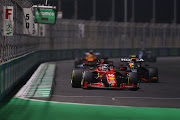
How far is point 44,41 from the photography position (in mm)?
41281

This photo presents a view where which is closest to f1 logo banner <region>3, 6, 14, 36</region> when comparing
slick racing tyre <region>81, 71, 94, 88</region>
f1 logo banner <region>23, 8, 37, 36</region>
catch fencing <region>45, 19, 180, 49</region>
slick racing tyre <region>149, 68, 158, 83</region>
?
slick racing tyre <region>81, 71, 94, 88</region>

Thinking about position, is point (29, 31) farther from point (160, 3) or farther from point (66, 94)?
point (160, 3)

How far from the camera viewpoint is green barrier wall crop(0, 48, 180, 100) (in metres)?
14.5

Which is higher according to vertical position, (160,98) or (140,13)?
(140,13)

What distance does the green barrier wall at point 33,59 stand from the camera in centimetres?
1448

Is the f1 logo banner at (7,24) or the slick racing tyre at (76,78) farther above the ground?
the f1 logo banner at (7,24)

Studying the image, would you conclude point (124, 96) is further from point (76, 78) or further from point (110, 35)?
point (110, 35)

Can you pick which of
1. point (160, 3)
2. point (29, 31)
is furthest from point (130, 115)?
point (160, 3)

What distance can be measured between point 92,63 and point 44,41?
15.8 meters

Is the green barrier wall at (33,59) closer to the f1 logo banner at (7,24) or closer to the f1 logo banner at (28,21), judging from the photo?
the f1 logo banner at (7,24)

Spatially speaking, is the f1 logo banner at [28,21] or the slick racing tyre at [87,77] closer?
the slick racing tyre at [87,77]

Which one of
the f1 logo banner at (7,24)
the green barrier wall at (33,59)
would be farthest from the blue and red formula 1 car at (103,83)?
the f1 logo banner at (7,24)

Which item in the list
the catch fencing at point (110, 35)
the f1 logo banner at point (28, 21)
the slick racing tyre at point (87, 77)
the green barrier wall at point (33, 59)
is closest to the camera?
the green barrier wall at point (33, 59)

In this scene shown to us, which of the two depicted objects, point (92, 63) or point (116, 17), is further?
point (116, 17)
